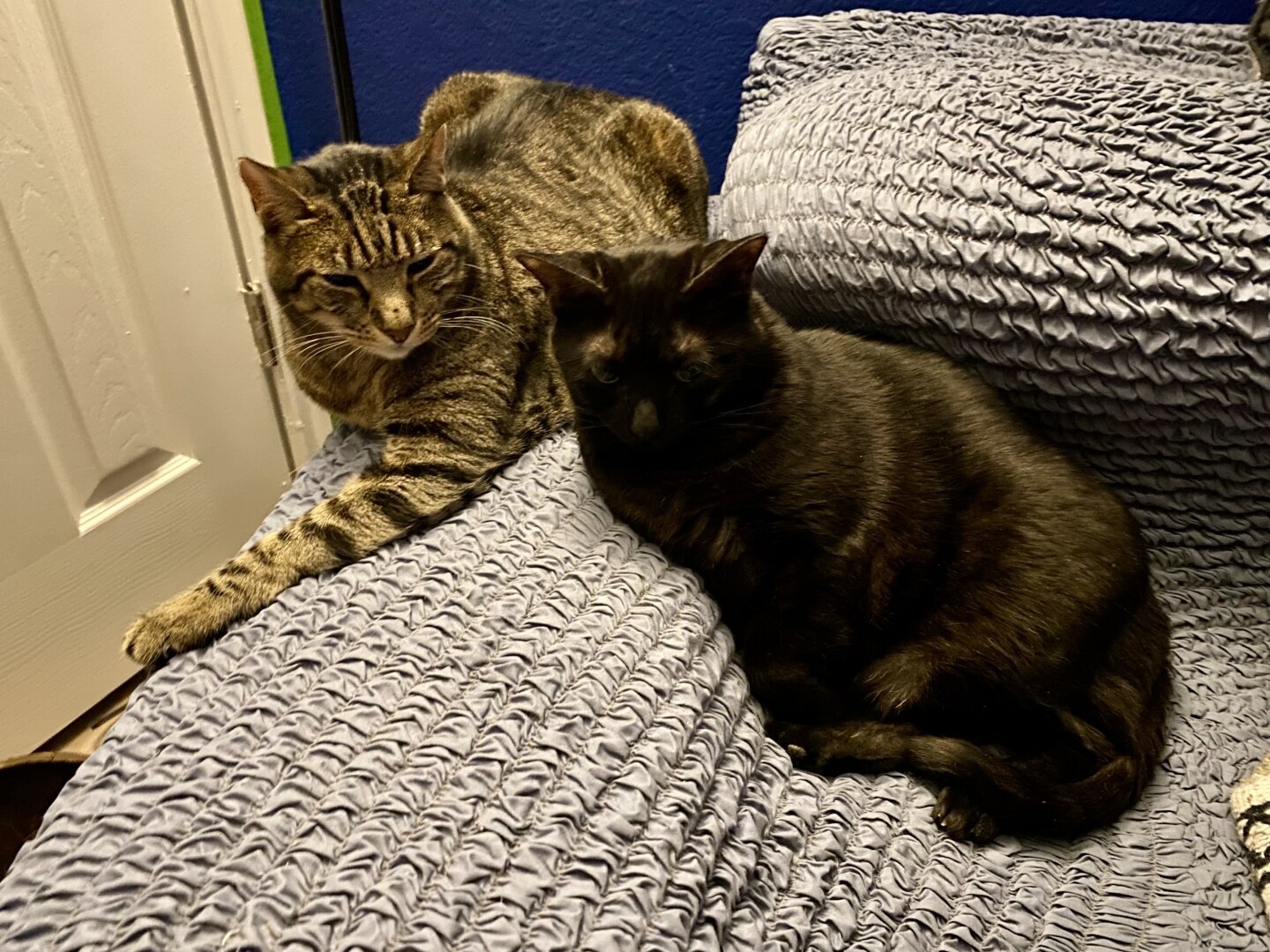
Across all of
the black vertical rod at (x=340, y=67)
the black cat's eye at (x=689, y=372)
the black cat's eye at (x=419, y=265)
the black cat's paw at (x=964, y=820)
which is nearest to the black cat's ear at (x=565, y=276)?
the black cat's eye at (x=689, y=372)

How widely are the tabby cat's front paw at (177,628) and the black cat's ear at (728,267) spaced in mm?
557

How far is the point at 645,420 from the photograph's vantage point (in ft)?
2.74

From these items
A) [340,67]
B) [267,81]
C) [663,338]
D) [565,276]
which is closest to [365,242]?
[565,276]

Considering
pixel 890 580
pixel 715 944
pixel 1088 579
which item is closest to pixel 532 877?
pixel 715 944

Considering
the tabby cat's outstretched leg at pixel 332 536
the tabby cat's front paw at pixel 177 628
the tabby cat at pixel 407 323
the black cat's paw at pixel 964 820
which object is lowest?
the black cat's paw at pixel 964 820

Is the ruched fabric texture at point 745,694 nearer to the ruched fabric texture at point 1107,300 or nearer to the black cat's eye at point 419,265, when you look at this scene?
the ruched fabric texture at point 1107,300

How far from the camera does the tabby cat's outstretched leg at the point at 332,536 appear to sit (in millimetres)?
847

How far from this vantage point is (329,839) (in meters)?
0.62

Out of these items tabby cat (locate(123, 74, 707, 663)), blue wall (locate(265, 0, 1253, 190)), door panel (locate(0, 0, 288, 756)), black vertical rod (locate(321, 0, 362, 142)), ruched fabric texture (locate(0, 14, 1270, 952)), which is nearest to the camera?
ruched fabric texture (locate(0, 14, 1270, 952))

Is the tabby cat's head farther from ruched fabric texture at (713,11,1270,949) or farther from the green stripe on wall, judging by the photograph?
the green stripe on wall

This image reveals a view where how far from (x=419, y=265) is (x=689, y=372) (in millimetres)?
383

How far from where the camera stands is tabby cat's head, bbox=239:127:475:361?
986 mm

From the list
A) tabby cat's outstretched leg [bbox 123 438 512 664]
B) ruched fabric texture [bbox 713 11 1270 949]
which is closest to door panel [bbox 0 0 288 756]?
tabby cat's outstretched leg [bbox 123 438 512 664]

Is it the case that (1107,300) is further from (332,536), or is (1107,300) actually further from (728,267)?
(332,536)
